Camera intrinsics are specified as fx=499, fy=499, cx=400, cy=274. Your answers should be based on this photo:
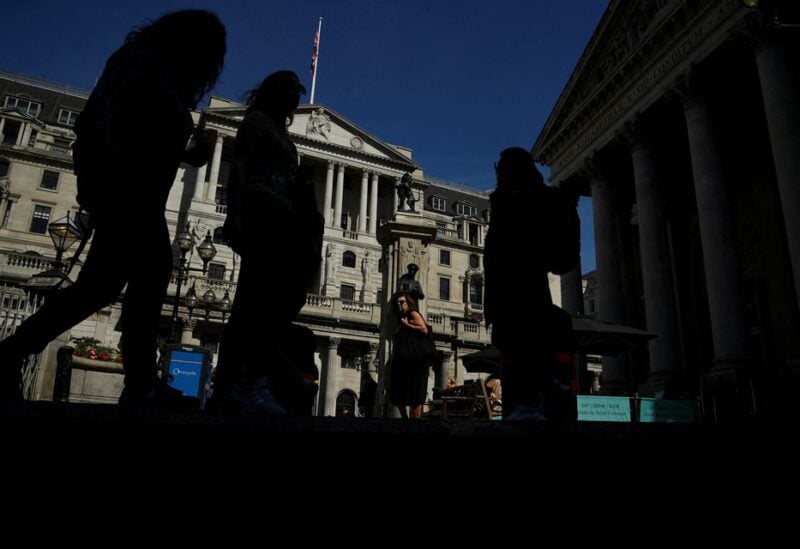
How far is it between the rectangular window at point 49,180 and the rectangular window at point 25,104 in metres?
10.9

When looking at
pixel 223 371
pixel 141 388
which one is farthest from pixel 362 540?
pixel 141 388

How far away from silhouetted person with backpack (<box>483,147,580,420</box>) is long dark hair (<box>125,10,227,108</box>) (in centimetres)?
252

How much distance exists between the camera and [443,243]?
2105 inches

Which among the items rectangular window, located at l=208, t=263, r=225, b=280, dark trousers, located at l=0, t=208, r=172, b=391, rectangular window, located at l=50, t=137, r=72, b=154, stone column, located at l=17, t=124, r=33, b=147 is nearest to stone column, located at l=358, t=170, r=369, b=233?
rectangular window, located at l=208, t=263, r=225, b=280

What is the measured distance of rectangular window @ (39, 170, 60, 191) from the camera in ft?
144

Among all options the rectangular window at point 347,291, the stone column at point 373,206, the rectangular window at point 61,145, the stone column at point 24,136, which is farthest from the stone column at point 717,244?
the stone column at point 24,136

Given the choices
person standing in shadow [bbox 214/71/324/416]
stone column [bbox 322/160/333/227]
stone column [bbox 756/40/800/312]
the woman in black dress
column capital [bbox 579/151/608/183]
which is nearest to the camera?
person standing in shadow [bbox 214/71/324/416]

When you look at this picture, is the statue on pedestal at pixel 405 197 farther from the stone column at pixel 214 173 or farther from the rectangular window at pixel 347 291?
the stone column at pixel 214 173

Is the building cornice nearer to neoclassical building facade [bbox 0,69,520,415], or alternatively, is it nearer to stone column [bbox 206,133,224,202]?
neoclassical building facade [bbox 0,69,520,415]

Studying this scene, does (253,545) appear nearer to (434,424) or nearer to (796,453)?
(434,424)

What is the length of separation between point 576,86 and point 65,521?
24.1 meters

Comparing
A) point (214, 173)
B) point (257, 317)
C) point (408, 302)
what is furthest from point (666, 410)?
point (214, 173)

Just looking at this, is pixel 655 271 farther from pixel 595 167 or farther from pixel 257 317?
pixel 257 317

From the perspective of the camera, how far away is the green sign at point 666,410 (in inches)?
456
